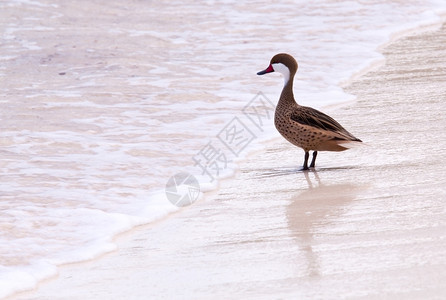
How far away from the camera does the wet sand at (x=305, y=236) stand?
4.09m

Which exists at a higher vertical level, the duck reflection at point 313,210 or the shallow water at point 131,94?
the duck reflection at point 313,210

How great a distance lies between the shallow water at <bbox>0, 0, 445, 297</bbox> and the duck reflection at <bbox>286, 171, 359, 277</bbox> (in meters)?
0.75

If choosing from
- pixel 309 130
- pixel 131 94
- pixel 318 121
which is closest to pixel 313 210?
pixel 309 130

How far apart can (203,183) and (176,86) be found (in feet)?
10.6

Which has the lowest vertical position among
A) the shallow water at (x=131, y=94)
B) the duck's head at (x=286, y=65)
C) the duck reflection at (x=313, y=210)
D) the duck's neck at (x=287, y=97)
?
the shallow water at (x=131, y=94)

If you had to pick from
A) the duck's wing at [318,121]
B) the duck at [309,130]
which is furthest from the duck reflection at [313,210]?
the duck's wing at [318,121]

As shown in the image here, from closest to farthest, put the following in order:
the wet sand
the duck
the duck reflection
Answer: the wet sand
the duck reflection
the duck

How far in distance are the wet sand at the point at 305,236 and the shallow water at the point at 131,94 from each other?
0.26 meters

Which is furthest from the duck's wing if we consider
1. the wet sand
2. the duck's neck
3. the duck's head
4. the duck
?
the duck's head

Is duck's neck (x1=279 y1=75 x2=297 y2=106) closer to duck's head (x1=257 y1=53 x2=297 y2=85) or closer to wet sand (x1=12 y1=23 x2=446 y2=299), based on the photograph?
duck's head (x1=257 y1=53 x2=297 y2=85)

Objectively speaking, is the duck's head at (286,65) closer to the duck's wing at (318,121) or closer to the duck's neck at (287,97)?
the duck's neck at (287,97)

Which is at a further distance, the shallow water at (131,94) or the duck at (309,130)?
the duck at (309,130)

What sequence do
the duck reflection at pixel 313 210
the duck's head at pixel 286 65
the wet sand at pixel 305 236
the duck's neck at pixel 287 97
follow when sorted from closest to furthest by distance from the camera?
the wet sand at pixel 305 236, the duck reflection at pixel 313 210, the duck's neck at pixel 287 97, the duck's head at pixel 286 65

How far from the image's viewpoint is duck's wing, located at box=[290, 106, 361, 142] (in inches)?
246
